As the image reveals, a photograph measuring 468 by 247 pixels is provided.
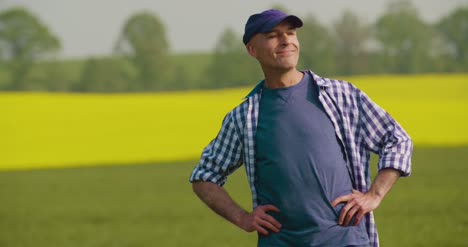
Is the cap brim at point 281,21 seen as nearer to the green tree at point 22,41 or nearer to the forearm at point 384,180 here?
the forearm at point 384,180

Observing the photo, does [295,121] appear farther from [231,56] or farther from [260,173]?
[231,56]

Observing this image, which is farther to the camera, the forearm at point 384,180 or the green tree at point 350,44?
the green tree at point 350,44

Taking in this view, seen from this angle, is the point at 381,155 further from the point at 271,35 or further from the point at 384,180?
the point at 271,35

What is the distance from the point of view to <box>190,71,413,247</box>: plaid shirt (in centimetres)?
496

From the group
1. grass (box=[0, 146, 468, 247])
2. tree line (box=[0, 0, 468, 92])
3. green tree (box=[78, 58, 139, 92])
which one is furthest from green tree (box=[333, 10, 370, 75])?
grass (box=[0, 146, 468, 247])

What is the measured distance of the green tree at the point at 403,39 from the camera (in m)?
55.0

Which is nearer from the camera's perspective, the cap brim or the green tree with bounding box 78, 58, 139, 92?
the cap brim

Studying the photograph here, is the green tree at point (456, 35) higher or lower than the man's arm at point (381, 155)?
lower

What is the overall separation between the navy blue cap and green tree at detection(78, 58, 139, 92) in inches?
1775

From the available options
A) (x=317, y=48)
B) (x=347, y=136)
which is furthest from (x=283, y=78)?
(x=317, y=48)

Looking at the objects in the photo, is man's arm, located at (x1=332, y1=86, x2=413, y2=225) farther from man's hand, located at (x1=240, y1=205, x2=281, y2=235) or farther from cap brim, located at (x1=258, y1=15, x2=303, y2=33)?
cap brim, located at (x1=258, y1=15, x2=303, y2=33)

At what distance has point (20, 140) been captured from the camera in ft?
104

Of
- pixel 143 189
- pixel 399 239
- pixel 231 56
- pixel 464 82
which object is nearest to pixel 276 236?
pixel 399 239

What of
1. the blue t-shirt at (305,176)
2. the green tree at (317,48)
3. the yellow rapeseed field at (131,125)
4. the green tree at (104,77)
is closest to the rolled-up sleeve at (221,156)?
the blue t-shirt at (305,176)
